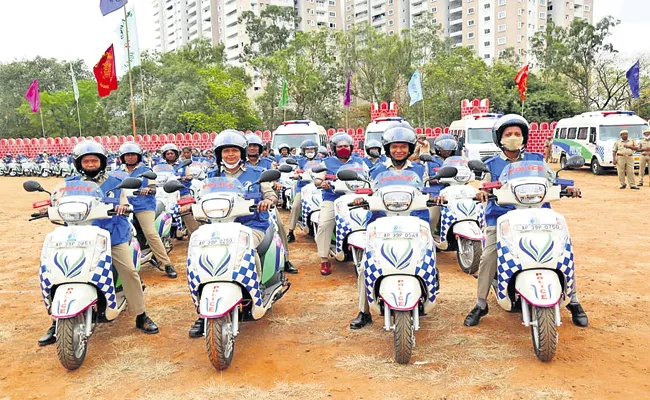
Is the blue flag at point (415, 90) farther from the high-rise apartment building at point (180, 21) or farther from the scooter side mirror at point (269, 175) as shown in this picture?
the high-rise apartment building at point (180, 21)

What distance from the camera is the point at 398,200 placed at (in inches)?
151

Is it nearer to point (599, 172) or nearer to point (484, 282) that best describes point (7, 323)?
point (484, 282)

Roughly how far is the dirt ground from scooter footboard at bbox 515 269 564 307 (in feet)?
1.58

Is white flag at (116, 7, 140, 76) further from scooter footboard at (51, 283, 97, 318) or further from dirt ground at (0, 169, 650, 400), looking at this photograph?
scooter footboard at (51, 283, 97, 318)

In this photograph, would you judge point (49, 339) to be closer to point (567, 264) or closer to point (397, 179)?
point (397, 179)

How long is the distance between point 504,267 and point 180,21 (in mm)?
88085

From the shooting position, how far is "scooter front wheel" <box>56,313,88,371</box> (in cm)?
362

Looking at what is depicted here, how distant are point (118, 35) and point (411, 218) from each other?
21.6 metres

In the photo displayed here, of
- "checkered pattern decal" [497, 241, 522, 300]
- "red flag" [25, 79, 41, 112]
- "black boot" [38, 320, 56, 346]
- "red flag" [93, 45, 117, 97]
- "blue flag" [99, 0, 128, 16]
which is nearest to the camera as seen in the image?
"checkered pattern decal" [497, 241, 522, 300]

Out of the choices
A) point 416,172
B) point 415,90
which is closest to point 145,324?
point 416,172

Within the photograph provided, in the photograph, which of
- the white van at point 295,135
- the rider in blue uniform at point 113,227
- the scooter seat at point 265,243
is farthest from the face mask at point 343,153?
the white van at point 295,135

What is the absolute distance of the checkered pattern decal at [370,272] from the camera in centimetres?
373

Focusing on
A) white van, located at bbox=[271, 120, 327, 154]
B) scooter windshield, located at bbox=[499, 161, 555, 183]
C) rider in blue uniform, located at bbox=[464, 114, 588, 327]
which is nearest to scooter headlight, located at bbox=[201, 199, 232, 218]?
rider in blue uniform, located at bbox=[464, 114, 588, 327]

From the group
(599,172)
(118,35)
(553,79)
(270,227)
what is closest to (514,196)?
(270,227)
